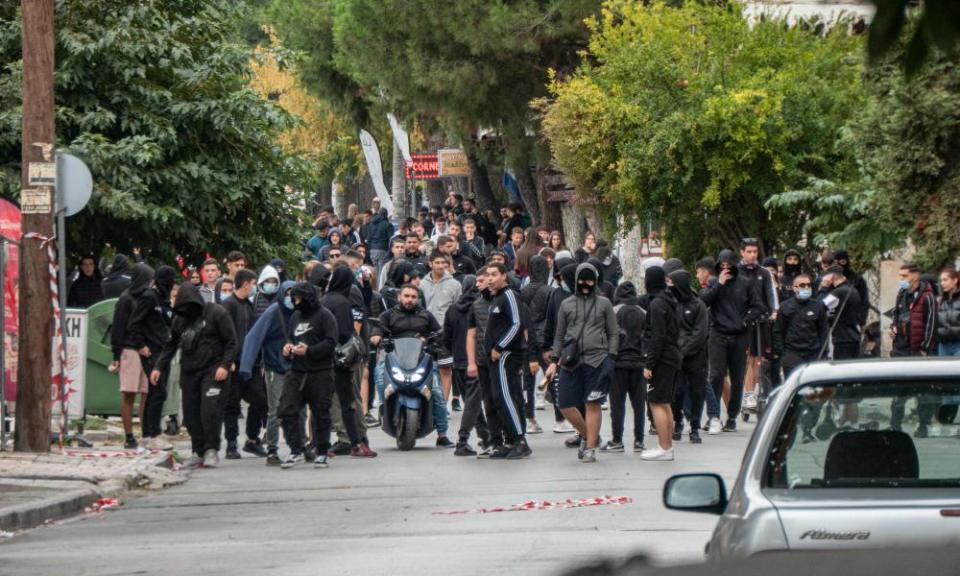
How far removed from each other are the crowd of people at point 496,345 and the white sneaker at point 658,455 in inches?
0.5

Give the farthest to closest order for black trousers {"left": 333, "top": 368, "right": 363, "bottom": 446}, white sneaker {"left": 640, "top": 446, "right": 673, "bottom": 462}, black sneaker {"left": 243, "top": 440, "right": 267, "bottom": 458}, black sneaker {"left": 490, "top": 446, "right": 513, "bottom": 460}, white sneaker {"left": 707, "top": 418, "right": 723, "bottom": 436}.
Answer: white sneaker {"left": 707, "top": 418, "right": 723, "bottom": 436}, black sneaker {"left": 243, "top": 440, "right": 267, "bottom": 458}, black trousers {"left": 333, "top": 368, "right": 363, "bottom": 446}, black sneaker {"left": 490, "top": 446, "right": 513, "bottom": 460}, white sneaker {"left": 640, "top": 446, "right": 673, "bottom": 462}

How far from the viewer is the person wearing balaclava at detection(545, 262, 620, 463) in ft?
54.1

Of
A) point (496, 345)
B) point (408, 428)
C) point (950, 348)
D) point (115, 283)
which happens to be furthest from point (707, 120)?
point (496, 345)

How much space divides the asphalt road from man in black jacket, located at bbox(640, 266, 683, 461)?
0.99 feet

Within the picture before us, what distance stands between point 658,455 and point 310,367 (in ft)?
10.7

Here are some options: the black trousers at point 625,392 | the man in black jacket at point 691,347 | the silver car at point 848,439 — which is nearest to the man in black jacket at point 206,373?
the black trousers at point 625,392

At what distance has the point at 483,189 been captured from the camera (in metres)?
49.5

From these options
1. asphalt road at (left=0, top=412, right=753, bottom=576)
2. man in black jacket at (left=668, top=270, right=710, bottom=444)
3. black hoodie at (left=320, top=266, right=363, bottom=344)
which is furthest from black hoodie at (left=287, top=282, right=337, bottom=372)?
man in black jacket at (left=668, top=270, right=710, bottom=444)

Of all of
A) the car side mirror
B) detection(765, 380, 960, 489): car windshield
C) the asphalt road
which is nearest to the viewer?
detection(765, 380, 960, 489): car windshield

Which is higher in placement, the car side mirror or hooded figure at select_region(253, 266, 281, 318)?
hooded figure at select_region(253, 266, 281, 318)

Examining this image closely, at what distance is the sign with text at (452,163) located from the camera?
49469mm

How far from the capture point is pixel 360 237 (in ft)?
128

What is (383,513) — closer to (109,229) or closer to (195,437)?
(195,437)

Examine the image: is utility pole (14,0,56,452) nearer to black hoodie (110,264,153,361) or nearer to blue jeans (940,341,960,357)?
black hoodie (110,264,153,361)
